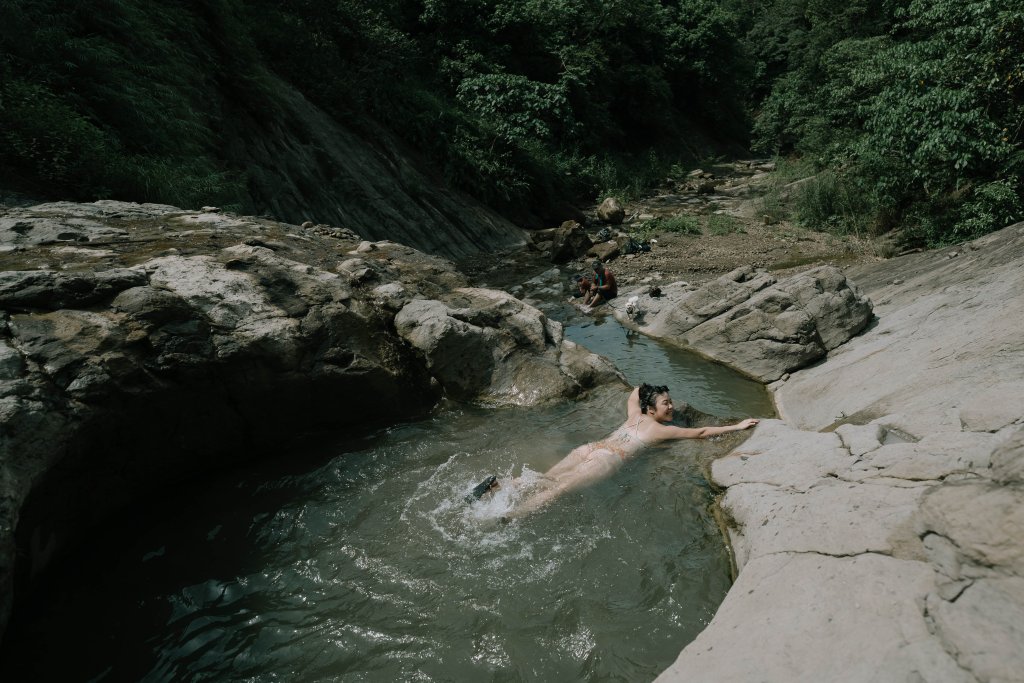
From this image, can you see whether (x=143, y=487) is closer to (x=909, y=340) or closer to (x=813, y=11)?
(x=909, y=340)

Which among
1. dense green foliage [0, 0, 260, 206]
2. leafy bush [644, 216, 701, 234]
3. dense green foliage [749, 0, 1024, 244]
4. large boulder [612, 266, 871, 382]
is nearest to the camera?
dense green foliage [0, 0, 260, 206]

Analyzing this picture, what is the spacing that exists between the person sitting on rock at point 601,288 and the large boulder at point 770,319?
2.56 meters

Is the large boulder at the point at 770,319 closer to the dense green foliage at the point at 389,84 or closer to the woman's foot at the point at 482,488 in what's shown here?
the woman's foot at the point at 482,488

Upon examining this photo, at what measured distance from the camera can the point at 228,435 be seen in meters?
5.27

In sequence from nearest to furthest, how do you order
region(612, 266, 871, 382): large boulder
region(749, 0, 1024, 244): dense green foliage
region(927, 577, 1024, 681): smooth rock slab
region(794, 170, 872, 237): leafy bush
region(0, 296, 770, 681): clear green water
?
region(927, 577, 1024, 681): smooth rock slab → region(0, 296, 770, 681): clear green water → region(612, 266, 871, 382): large boulder → region(749, 0, 1024, 244): dense green foliage → region(794, 170, 872, 237): leafy bush

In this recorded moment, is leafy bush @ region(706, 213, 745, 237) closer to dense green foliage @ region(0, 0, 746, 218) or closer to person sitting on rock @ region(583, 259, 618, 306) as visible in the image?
dense green foliage @ region(0, 0, 746, 218)

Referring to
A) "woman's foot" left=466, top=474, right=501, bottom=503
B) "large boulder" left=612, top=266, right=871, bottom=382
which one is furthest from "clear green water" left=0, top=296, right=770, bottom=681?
"large boulder" left=612, top=266, right=871, bottom=382

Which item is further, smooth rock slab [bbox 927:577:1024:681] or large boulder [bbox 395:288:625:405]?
large boulder [bbox 395:288:625:405]

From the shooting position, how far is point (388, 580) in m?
4.00

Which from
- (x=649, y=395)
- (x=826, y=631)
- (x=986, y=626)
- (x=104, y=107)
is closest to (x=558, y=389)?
(x=649, y=395)

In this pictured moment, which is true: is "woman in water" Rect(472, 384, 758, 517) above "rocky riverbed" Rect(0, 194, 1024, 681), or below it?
below

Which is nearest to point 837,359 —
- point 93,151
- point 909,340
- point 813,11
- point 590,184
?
point 909,340

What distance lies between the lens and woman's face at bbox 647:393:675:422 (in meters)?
5.91

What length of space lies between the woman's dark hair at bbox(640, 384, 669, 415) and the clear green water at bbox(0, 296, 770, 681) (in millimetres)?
547
